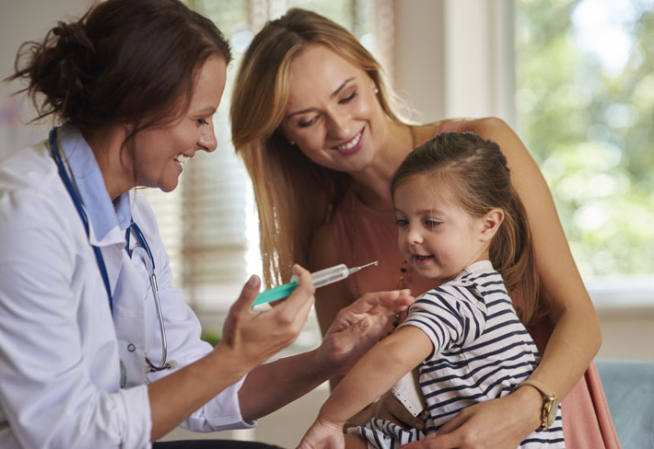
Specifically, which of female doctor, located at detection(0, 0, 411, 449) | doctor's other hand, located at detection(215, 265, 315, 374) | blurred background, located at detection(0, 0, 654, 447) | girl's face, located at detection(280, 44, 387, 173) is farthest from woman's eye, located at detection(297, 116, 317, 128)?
blurred background, located at detection(0, 0, 654, 447)

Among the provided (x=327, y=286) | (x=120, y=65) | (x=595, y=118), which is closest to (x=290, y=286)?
(x=120, y=65)

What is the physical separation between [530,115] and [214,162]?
59.0 inches

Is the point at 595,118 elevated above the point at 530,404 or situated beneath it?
elevated above

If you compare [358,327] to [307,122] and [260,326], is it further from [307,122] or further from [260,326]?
[307,122]

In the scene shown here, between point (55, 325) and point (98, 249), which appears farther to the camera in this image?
point (98, 249)

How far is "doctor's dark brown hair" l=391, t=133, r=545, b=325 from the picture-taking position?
142 cm

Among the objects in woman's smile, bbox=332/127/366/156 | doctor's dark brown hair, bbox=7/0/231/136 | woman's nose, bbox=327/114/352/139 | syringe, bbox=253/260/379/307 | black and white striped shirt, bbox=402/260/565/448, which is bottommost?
black and white striped shirt, bbox=402/260/565/448

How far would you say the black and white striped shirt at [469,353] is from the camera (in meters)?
1.32

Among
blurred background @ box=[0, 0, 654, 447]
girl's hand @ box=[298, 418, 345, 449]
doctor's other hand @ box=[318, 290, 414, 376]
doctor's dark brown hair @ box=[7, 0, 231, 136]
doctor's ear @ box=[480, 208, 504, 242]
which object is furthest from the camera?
blurred background @ box=[0, 0, 654, 447]

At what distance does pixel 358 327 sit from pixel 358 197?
718 mm

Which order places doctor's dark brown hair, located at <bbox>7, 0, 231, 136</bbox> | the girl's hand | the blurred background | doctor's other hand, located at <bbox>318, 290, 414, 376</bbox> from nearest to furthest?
doctor's dark brown hair, located at <bbox>7, 0, 231, 136</bbox>, the girl's hand, doctor's other hand, located at <bbox>318, 290, 414, 376</bbox>, the blurred background

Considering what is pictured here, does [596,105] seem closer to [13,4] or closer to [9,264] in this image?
[9,264]

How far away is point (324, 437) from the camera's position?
1237 millimetres

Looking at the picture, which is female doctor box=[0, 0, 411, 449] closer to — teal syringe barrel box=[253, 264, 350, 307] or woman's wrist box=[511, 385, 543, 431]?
teal syringe barrel box=[253, 264, 350, 307]
